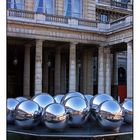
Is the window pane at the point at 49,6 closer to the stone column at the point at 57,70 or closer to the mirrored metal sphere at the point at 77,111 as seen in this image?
the stone column at the point at 57,70

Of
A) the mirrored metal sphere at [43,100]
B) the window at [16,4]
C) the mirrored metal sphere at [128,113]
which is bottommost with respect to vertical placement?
the mirrored metal sphere at [128,113]

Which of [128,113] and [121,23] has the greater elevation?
[121,23]

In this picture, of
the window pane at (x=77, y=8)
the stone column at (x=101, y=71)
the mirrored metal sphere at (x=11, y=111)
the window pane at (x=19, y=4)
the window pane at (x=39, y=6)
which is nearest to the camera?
the mirrored metal sphere at (x=11, y=111)

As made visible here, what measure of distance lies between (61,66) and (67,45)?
78.7 inches

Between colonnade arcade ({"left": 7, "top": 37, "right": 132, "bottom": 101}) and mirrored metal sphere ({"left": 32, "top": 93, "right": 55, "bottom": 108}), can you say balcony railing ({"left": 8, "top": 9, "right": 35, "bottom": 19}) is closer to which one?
colonnade arcade ({"left": 7, "top": 37, "right": 132, "bottom": 101})

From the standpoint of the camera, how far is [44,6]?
16125 mm

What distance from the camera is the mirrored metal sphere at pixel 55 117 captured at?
2801mm

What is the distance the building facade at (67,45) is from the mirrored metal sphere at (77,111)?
9633 millimetres

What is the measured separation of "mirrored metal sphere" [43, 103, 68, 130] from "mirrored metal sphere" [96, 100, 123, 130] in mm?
308

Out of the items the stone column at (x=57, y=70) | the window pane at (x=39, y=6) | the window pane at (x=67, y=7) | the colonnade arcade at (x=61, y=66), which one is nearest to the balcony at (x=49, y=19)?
the colonnade arcade at (x=61, y=66)

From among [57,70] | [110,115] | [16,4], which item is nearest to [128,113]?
[110,115]

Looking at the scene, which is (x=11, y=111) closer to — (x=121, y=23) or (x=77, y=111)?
(x=77, y=111)
